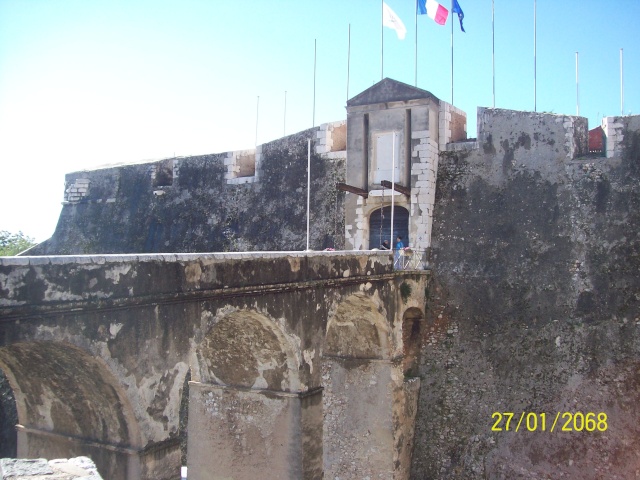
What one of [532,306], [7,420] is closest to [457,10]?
[532,306]

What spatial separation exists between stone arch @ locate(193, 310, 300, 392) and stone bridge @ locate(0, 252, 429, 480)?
2cm

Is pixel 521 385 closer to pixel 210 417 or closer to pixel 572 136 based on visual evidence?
pixel 572 136

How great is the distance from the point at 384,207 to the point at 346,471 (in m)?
5.80

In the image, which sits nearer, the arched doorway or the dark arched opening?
the dark arched opening

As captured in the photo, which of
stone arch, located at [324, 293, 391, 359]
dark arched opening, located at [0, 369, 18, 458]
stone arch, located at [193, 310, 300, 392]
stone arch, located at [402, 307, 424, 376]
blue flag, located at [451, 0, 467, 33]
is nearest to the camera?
stone arch, located at [193, 310, 300, 392]

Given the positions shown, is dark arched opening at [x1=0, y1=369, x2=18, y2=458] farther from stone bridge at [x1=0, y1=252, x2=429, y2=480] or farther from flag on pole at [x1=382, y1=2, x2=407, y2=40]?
flag on pole at [x1=382, y1=2, x2=407, y2=40]

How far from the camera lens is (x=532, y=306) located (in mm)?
13234

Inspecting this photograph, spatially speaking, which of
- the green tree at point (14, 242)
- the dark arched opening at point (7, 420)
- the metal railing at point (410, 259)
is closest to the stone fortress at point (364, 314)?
the metal railing at point (410, 259)

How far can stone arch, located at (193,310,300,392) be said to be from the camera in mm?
8586

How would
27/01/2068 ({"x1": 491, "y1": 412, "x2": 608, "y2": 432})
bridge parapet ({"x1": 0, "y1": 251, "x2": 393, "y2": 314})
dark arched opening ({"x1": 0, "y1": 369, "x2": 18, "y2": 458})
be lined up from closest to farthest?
bridge parapet ({"x1": 0, "y1": 251, "x2": 393, "y2": 314}), 27/01/2068 ({"x1": 491, "y1": 412, "x2": 608, "y2": 432}), dark arched opening ({"x1": 0, "y1": 369, "x2": 18, "y2": 458})

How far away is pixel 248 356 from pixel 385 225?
6909 mm

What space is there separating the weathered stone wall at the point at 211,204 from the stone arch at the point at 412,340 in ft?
8.61

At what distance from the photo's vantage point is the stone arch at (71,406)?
20.5 feet

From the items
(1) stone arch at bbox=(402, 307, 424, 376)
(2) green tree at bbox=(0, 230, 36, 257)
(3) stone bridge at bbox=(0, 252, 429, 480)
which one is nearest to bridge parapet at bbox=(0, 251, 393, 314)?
(3) stone bridge at bbox=(0, 252, 429, 480)
